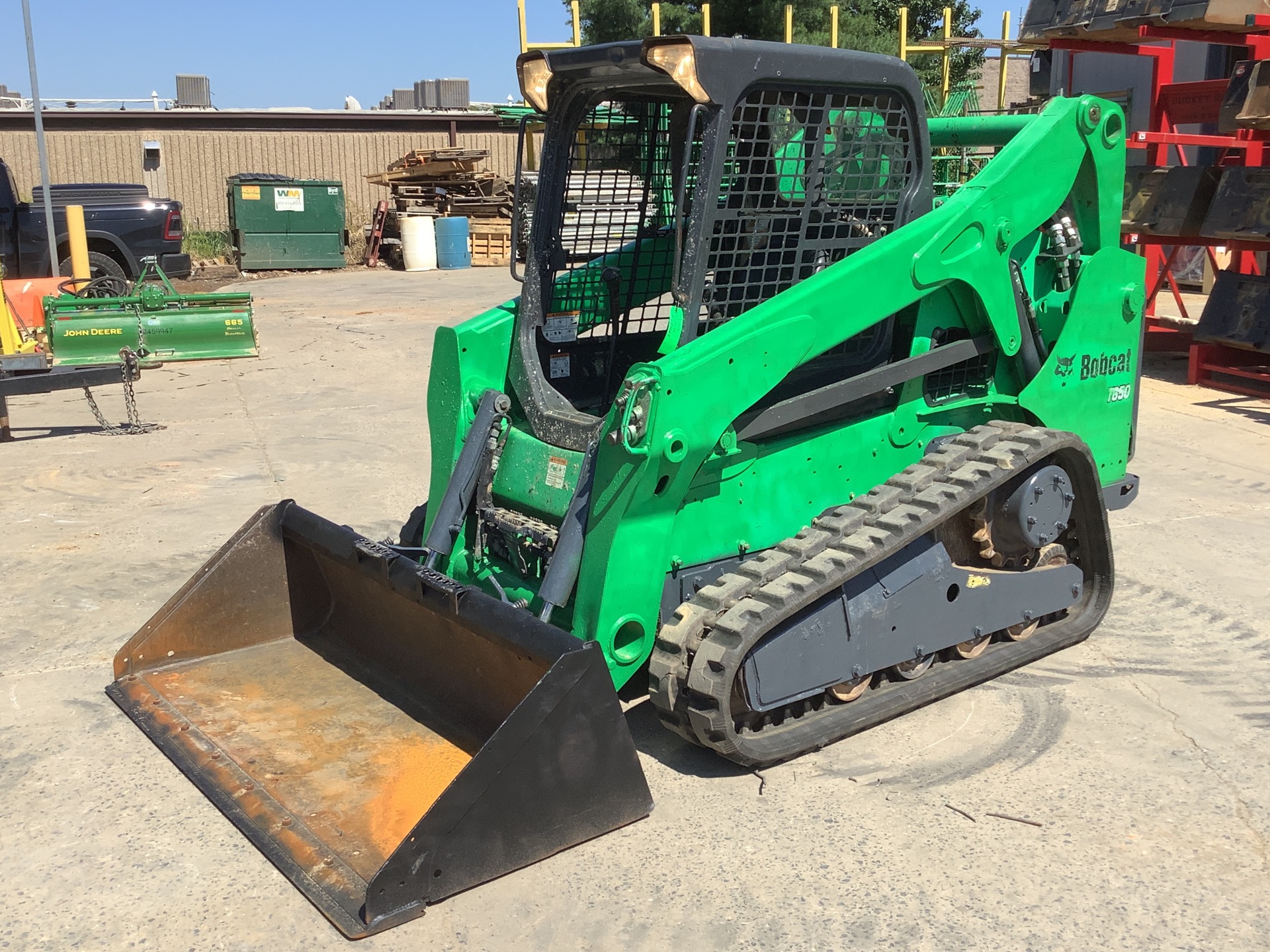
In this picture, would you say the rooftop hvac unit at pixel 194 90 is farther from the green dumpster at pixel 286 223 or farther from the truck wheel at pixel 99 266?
the truck wheel at pixel 99 266

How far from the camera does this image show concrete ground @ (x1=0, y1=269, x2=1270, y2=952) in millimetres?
3297

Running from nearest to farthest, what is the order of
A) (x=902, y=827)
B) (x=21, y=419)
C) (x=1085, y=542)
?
(x=902, y=827) < (x=1085, y=542) < (x=21, y=419)

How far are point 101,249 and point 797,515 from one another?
46.0ft

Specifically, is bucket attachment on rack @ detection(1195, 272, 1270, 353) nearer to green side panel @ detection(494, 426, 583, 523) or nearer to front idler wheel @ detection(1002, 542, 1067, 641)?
front idler wheel @ detection(1002, 542, 1067, 641)

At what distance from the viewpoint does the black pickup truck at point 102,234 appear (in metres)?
14.9

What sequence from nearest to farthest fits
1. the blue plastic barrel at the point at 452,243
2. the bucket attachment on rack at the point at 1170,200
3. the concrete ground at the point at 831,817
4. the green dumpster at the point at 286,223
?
1. the concrete ground at the point at 831,817
2. the bucket attachment on rack at the point at 1170,200
3. the green dumpster at the point at 286,223
4. the blue plastic barrel at the point at 452,243

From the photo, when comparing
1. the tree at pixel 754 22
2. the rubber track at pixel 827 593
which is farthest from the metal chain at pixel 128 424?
the tree at pixel 754 22

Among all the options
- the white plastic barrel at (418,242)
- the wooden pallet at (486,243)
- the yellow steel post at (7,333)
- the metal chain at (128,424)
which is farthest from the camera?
the wooden pallet at (486,243)

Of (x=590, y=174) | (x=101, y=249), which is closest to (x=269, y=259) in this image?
(x=101, y=249)

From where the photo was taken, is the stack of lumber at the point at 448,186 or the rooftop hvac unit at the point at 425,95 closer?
the stack of lumber at the point at 448,186

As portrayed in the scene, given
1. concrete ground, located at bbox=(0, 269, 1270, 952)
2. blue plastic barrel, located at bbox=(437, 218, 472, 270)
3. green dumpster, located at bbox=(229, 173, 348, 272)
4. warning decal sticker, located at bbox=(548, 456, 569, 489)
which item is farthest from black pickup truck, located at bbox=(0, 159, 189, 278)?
warning decal sticker, located at bbox=(548, 456, 569, 489)

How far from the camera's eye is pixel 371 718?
4.35m

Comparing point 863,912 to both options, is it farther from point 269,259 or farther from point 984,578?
point 269,259

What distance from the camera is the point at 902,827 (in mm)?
3762
